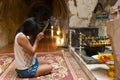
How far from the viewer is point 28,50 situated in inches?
150

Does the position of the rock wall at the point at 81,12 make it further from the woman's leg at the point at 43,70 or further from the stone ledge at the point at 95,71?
the woman's leg at the point at 43,70

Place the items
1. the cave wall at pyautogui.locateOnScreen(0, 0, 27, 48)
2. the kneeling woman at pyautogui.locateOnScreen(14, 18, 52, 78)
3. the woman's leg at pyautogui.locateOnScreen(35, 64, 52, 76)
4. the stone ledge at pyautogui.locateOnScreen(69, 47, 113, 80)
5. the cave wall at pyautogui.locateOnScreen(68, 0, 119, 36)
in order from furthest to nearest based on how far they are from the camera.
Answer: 1. the cave wall at pyautogui.locateOnScreen(0, 0, 27, 48)
2. the cave wall at pyautogui.locateOnScreen(68, 0, 119, 36)
3. the woman's leg at pyautogui.locateOnScreen(35, 64, 52, 76)
4. the kneeling woman at pyautogui.locateOnScreen(14, 18, 52, 78)
5. the stone ledge at pyautogui.locateOnScreen(69, 47, 113, 80)

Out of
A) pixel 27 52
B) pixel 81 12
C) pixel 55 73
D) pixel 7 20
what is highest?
pixel 81 12

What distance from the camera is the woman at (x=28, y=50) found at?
12.4ft

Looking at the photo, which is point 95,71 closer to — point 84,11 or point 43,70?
point 43,70

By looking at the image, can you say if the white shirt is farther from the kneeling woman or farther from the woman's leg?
the woman's leg

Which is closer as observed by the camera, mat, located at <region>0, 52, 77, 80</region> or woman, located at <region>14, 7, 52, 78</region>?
woman, located at <region>14, 7, 52, 78</region>

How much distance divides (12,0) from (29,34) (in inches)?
244

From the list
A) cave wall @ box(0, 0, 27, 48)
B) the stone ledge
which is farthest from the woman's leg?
cave wall @ box(0, 0, 27, 48)

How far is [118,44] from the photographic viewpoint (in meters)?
3.16

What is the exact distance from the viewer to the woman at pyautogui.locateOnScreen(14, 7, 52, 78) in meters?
3.78

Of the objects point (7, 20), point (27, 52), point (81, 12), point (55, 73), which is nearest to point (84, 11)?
point (81, 12)

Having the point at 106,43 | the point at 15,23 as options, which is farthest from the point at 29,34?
the point at 15,23

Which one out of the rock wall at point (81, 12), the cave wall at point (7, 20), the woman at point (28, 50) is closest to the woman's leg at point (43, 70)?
the woman at point (28, 50)
